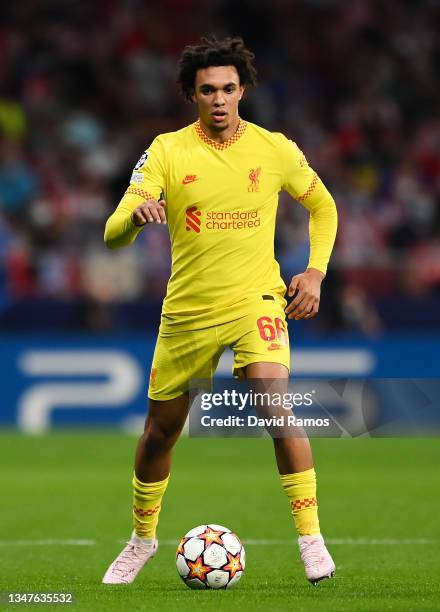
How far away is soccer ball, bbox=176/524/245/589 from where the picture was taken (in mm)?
5906

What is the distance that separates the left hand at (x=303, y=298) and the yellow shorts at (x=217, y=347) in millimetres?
141

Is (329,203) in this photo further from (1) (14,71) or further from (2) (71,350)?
(1) (14,71)

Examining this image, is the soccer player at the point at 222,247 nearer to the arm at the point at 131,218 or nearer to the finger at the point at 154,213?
the arm at the point at 131,218

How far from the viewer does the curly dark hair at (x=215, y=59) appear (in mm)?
5988

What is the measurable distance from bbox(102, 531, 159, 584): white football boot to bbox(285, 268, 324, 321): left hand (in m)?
1.34

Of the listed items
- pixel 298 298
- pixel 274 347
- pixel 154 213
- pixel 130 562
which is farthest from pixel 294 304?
pixel 130 562

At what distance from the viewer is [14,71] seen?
17.9 m

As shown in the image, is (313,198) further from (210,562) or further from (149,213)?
(210,562)

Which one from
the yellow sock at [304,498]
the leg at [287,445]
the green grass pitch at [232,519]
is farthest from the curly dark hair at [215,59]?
the green grass pitch at [232,519]

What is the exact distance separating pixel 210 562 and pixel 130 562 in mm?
499

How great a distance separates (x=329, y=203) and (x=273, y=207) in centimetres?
28

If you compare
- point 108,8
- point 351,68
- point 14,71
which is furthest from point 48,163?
point 351,68

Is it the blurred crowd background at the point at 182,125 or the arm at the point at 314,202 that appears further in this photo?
the blurred crowd background at the point at 182,125

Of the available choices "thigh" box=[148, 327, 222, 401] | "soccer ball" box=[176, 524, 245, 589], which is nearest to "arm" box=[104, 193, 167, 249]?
"thigh" box=[148, 327, 222, 401]
